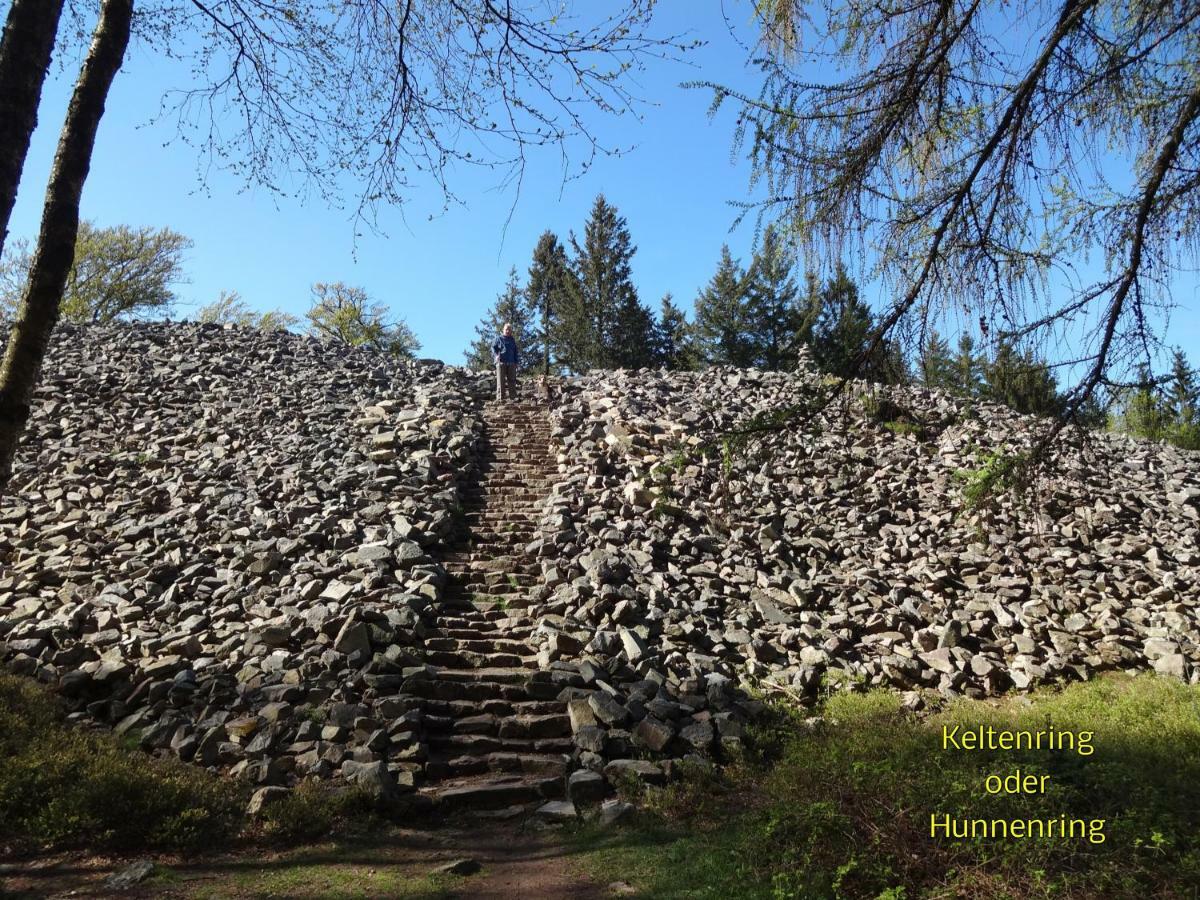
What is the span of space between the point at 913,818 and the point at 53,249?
5719 mm

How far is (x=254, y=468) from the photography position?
11023mm

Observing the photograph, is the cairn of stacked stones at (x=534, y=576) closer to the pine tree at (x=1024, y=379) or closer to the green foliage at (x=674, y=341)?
the pine tree at (x=1024, y=379)

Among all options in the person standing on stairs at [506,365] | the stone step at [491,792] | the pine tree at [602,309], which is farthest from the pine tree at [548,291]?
the stone step at [491,792]

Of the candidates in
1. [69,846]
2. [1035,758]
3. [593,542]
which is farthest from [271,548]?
[1035,758]

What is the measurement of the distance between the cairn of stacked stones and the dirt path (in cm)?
62

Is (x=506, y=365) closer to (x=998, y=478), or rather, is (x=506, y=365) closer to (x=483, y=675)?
(x=483, y=675)

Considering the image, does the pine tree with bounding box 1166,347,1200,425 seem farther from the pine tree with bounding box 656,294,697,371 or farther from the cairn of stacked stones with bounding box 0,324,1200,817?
the pine tree with bounding box 656,294,697,371

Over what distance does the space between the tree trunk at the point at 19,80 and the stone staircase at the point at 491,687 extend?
4.76 m

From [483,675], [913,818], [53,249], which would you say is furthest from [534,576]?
[53,249]

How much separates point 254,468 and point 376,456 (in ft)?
6.28

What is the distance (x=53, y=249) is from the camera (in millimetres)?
3680

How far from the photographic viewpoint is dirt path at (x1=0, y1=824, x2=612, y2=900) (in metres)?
3.87

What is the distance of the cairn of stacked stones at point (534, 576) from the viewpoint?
5.96m

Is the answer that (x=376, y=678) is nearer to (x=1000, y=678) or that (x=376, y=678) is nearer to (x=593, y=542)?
(x=593, y=542)
